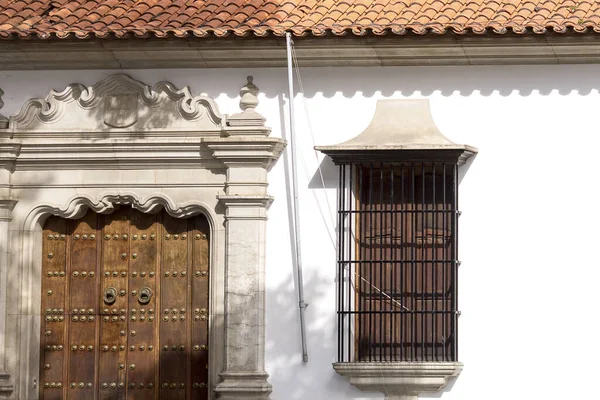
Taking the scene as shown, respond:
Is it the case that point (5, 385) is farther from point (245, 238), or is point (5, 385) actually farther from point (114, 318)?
point (245, 238)

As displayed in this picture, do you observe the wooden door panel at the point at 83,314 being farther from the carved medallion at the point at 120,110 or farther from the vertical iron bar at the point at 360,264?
the vertical iron bar at the point at 360,264

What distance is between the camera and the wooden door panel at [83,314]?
12000 millimetres

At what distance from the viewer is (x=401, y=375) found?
37.2 feet

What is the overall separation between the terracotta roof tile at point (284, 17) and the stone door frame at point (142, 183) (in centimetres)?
55

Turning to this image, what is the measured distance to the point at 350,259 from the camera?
11.6 metres

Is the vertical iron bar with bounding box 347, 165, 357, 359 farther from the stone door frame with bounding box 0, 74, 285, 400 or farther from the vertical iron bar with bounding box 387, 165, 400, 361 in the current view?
the stone door frame with bounding box 0, 74, 285, 400

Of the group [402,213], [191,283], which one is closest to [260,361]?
[191,283]

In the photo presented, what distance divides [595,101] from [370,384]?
2942 millimetres

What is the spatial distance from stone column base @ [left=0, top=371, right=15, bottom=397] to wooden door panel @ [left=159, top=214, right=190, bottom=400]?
126cm

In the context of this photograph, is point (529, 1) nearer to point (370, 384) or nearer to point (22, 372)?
point (370, 384)

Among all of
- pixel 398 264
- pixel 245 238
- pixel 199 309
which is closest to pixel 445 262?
pixel 398 264

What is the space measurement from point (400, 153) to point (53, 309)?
3268mm

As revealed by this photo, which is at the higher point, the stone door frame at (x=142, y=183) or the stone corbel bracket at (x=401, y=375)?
the stone door frame at (x=142, y=183)

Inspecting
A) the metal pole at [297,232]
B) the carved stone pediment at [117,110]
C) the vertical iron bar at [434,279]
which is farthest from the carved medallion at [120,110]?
the vertical iron bar at [434,279]
